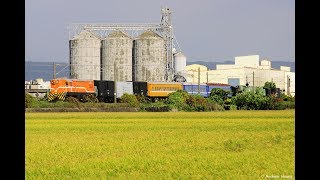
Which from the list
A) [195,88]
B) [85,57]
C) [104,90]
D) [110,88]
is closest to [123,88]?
[110,88]

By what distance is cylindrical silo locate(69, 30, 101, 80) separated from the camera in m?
59.4

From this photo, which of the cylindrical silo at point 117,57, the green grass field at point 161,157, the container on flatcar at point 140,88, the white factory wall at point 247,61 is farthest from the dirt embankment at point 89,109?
the white factory wall at point 247,61

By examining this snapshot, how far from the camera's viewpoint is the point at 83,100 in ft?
143

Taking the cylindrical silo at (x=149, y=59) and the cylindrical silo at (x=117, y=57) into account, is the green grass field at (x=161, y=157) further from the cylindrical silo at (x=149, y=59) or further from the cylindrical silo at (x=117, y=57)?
the cylindrical silo at (x=117, y=57)

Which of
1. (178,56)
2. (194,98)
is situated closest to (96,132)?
(194,98)

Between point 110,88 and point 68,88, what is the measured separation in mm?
4911

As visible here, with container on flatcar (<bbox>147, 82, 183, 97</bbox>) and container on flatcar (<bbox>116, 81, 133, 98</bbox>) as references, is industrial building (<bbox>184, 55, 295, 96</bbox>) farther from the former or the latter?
container on flatcar (<bbox>116, 81, 133, 98</bbox>)

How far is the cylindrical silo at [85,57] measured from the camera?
195ft

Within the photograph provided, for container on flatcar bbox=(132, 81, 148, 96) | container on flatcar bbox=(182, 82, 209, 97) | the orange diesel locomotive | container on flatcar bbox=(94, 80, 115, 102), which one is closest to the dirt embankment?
the orange diesel locomotive

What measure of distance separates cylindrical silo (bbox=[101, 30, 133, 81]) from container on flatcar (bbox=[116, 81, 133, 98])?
8.57m

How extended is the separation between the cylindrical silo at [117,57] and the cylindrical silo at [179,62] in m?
5.74

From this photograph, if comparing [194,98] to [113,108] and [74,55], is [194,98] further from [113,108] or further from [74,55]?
[74,55]
